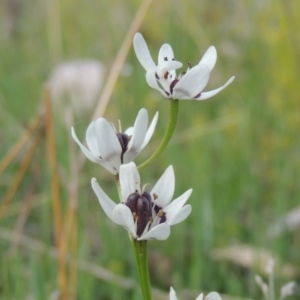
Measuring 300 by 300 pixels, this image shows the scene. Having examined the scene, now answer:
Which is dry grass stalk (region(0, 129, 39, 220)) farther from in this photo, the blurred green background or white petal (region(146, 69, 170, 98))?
white petal (region(146, 69, 170, 98))

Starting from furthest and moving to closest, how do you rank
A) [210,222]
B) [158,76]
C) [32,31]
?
[32,31], [210,222], [158,76]

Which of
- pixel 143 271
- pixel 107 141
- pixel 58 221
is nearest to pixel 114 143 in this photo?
pixel 107 141

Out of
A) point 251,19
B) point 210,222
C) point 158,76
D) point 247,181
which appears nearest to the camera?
point 158,76

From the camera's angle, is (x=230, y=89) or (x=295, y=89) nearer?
(x=295, y=89)

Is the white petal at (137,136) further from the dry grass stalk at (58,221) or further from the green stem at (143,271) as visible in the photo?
the dry grass stalk at (58,221)

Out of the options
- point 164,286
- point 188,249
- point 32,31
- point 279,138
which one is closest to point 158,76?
point 164,286

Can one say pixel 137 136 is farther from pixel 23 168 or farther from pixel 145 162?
pixel 23 168

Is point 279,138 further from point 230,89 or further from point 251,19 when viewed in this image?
point 251,19
